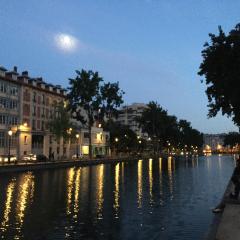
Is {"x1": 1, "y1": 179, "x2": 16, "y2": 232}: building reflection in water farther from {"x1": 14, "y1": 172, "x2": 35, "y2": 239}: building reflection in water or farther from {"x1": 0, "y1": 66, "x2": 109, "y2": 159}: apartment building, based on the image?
{"x1": 0, "y1": 66, "x2": 109, "y2": 159}: apartment building

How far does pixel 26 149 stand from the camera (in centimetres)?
9869

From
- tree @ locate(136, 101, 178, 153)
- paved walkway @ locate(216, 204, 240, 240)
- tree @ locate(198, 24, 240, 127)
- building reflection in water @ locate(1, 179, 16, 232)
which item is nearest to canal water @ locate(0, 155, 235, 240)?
building reflection in water @ locate(1, 179, 16, 232)

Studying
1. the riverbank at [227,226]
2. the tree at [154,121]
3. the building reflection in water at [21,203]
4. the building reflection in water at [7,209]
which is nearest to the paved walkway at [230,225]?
the riverbank at [227,226]

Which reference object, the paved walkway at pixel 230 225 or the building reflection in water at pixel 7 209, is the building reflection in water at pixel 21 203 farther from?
the paved walkway at pixel 230 225

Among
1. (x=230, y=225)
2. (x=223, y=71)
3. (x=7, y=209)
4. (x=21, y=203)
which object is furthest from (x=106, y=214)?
(x=223, y=71)

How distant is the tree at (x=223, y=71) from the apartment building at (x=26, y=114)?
54.4m

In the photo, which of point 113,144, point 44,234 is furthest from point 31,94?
point 44,234

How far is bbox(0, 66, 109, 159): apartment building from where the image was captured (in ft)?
302

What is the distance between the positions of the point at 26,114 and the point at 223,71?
75.4 m

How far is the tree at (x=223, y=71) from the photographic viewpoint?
30.5 meters

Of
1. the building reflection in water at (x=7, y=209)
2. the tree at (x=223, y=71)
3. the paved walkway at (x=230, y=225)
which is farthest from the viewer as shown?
the tree at (x=223, y=71)

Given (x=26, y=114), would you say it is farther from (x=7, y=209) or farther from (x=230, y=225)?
(x=230, y=225)

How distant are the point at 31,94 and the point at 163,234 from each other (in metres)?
91.0

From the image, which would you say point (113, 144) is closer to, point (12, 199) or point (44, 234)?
point (12, 199)
